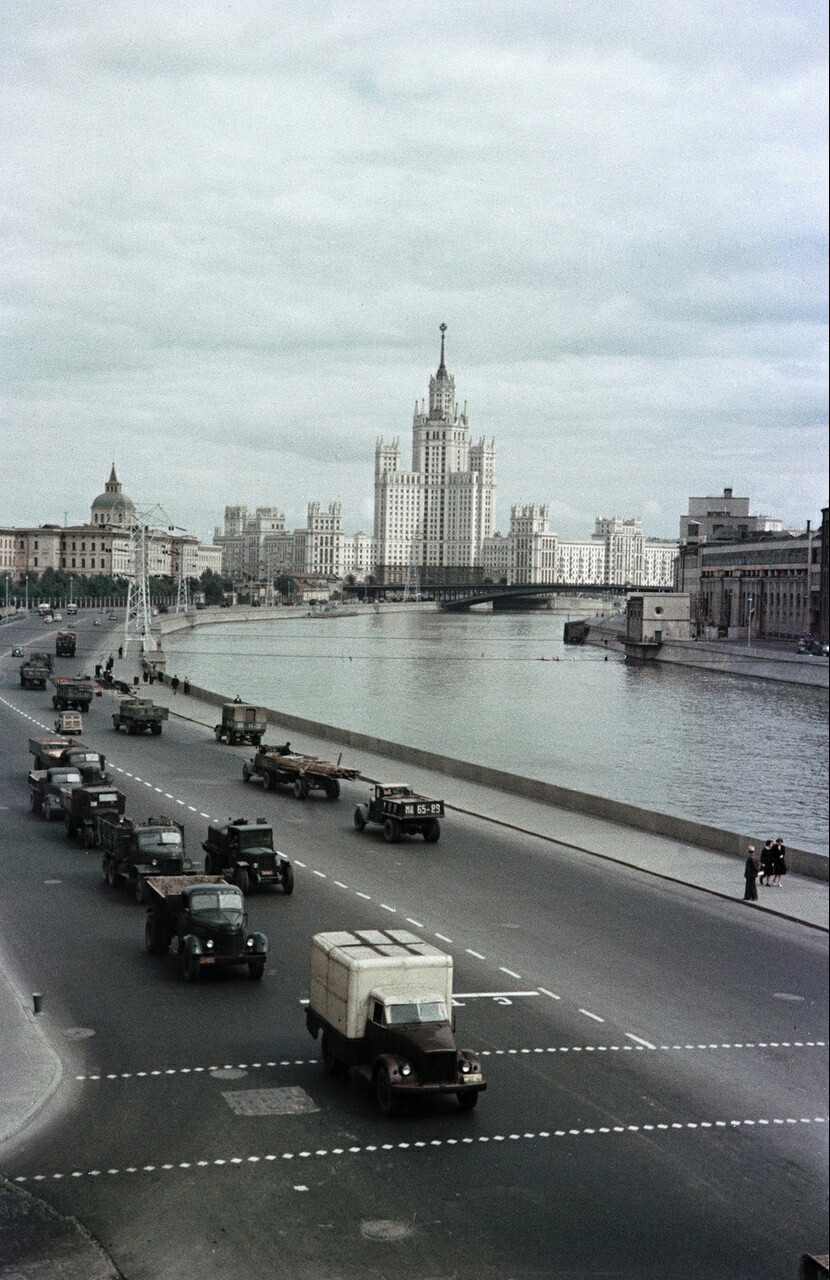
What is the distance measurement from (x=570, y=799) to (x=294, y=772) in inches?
147

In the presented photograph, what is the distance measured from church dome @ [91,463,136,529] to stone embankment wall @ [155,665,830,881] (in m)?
5.41

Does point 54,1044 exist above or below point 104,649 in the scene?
below

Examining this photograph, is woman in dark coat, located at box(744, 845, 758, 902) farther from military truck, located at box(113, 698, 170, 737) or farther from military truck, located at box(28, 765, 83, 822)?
military truck, located at box(113, 698, 170, 737)

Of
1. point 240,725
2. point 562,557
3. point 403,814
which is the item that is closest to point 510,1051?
point 403,814

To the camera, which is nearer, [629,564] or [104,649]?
[104,649]

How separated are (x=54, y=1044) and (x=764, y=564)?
60.7 meters

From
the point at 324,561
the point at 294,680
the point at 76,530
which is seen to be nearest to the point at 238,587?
the point at 324,561

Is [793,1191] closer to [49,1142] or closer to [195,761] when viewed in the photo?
[49,1142]

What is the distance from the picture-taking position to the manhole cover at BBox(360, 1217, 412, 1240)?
540cm

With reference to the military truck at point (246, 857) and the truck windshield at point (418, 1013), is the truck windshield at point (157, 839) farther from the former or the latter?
the truck windshield at point (418, 1013)

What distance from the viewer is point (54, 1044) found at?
283 inches

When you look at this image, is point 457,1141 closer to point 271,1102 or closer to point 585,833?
point 271,1102

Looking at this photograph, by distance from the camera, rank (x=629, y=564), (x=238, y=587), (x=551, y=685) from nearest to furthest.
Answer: (x=629, y=564) → (x=551, y=685) → (x=238, y=587)

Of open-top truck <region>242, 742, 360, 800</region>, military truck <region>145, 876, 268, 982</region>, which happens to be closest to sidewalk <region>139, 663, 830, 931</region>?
open-top truck <region>242, 742, 360, 800</region>
